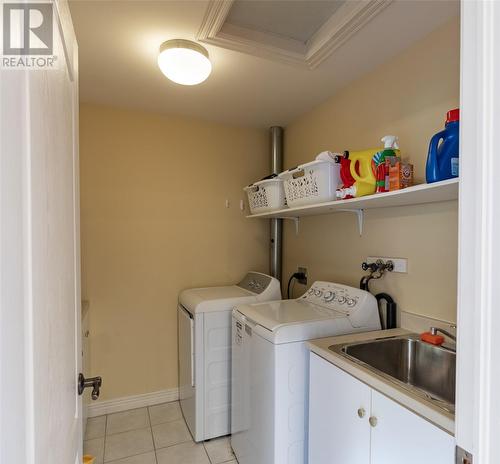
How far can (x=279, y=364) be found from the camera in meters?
1.51

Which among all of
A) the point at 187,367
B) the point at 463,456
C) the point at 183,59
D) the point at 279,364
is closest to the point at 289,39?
the point at 183,59

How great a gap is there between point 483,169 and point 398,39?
150cm

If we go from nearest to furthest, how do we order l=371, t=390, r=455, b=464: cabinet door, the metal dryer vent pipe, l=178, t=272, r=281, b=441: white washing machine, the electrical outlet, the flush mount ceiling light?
l=371, t=390, r=455, b=464: cabinet door
the flush mount ceiling light
l=178, t=272, r=281, b=441: white washing machine
the electrical outlet
the metal dryer vent pipe

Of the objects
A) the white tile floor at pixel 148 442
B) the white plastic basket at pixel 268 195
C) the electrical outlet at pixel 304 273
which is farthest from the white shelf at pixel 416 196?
the white tile floor at pixel 148 442

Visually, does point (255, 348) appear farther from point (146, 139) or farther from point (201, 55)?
point (146, 139)

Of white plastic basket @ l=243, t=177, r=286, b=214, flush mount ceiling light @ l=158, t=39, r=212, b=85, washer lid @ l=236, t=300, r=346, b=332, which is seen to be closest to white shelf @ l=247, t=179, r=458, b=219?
white plastic basket @ l=243, t=177, r=286, b=214

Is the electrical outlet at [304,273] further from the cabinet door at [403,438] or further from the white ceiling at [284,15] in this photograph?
the white ceiling at [284,15]

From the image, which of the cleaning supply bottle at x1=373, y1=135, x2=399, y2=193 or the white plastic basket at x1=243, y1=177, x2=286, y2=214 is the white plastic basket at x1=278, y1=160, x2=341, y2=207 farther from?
the cleaning supply bottle at x1=373, y1=135, x2=399, y2=193

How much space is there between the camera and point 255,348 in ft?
5.60

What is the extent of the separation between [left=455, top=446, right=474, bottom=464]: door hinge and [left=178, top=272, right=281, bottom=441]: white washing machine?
1.68 metres

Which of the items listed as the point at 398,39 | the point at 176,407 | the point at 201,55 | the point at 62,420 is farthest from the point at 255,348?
the point at 398,39

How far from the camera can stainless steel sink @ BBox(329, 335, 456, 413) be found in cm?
142

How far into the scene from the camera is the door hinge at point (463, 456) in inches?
22.2

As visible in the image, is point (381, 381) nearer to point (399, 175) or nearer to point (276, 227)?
point (399, 175)
